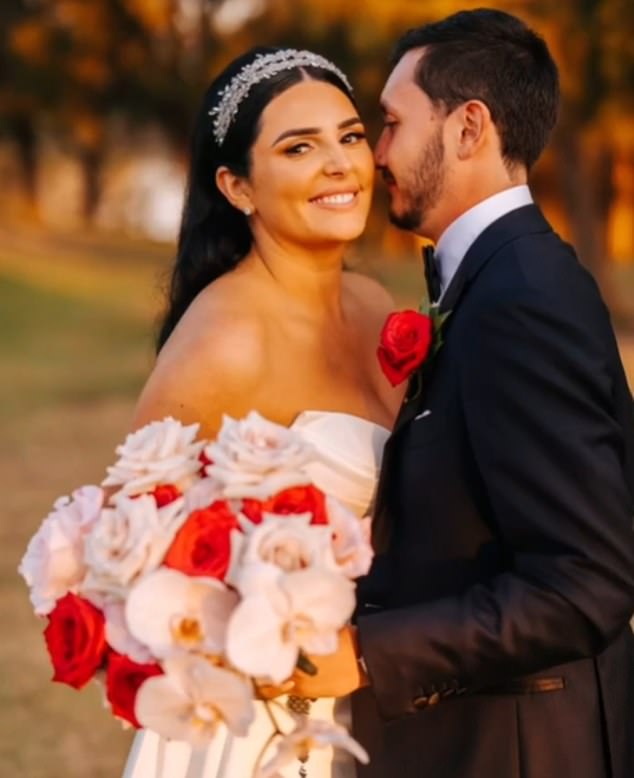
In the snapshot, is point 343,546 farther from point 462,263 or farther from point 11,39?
point 11,39

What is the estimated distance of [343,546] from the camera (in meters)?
2.63

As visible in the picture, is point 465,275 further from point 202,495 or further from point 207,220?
point 207,220

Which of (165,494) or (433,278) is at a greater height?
(433,278)

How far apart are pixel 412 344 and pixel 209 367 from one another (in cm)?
71

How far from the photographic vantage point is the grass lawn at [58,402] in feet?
24.0

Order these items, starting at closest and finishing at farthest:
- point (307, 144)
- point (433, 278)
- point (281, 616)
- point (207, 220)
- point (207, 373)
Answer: point (281, 616) < point (433, 278) < point (207, 373) < point (307, 144) < point (207, 220)

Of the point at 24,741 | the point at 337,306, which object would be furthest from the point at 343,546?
the point at 24,741

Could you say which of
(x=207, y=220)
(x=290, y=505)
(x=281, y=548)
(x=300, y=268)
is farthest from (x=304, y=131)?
(x=281, y=548)

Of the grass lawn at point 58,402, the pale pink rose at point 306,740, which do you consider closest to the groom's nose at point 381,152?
the pale pink rose at point 306,740

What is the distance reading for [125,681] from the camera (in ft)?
8.86

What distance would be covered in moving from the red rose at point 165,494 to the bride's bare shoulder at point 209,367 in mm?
846

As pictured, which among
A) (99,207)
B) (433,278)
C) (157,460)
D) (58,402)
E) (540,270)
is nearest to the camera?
(157,460)

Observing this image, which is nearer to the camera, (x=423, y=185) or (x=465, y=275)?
(x=465, y=275)

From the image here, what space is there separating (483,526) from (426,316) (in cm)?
47
